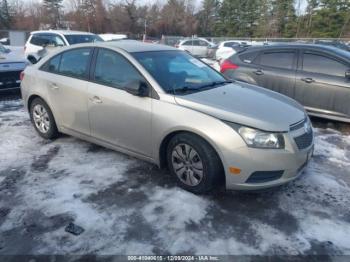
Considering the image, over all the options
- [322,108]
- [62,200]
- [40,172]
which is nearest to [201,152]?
[62,200]

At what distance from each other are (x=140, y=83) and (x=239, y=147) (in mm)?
1357

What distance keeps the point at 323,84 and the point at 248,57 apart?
5.77 ft

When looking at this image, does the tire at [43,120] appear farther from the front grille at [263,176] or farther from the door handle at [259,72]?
the door handle at [259,72]

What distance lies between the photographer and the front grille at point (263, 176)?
3295 millimetres

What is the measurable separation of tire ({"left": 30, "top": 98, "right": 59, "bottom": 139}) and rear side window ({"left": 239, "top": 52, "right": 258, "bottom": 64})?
4.26 m

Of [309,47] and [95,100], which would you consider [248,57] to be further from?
[95,100]

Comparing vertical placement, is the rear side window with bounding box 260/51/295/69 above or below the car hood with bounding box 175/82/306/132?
above

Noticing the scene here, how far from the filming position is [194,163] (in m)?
3.54

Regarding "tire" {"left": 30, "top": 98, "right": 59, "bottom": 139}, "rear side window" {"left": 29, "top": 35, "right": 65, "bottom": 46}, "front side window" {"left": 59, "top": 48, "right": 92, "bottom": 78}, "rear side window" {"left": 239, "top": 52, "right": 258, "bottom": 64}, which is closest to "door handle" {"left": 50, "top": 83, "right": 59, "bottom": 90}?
"front side window" {"left": 59, "top": 48, "right": 92, "bottom": 78}

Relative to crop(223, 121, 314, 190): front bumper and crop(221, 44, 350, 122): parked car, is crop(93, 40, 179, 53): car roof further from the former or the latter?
crop(221, 44, 350, 122): parked car

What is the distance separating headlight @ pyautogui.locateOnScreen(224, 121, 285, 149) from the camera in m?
3.23

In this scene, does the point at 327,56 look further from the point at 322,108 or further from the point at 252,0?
the point at 252,0

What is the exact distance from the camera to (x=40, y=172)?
13.6ft

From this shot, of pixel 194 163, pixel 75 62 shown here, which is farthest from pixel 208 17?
pixel 194 163
